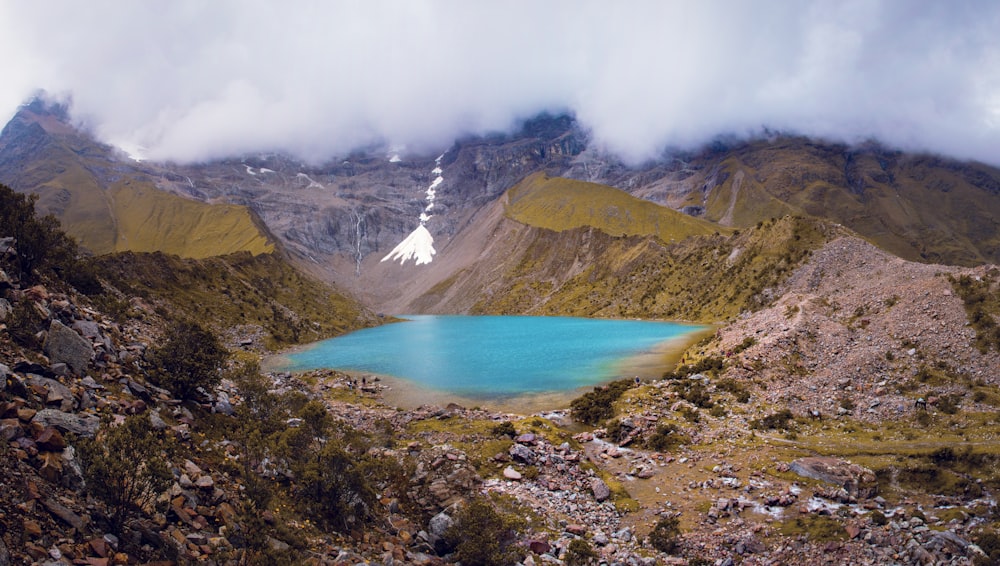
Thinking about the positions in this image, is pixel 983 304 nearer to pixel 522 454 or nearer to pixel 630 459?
pixel 630 459

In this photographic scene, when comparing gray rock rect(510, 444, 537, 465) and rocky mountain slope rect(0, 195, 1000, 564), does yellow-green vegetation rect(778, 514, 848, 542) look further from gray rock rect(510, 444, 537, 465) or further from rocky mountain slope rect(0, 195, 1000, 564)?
gray rock rect(510, 444, 537, 465)

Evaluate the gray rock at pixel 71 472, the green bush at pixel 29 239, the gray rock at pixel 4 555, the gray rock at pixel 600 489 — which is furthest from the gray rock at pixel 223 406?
the gray rock at pixel 600 489

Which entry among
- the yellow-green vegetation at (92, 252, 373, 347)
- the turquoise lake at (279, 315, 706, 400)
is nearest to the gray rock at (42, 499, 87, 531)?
the turquoise lake at (279, 315, 706, 400)

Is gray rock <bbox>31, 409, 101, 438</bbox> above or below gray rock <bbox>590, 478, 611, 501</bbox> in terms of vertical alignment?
above

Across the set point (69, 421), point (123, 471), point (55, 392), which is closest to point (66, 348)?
point (55, 392)

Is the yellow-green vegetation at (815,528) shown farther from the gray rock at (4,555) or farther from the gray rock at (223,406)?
the gray rock at (223,406)

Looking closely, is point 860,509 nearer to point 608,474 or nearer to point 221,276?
point 608,474

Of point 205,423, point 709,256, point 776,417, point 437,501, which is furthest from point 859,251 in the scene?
point 205,423
